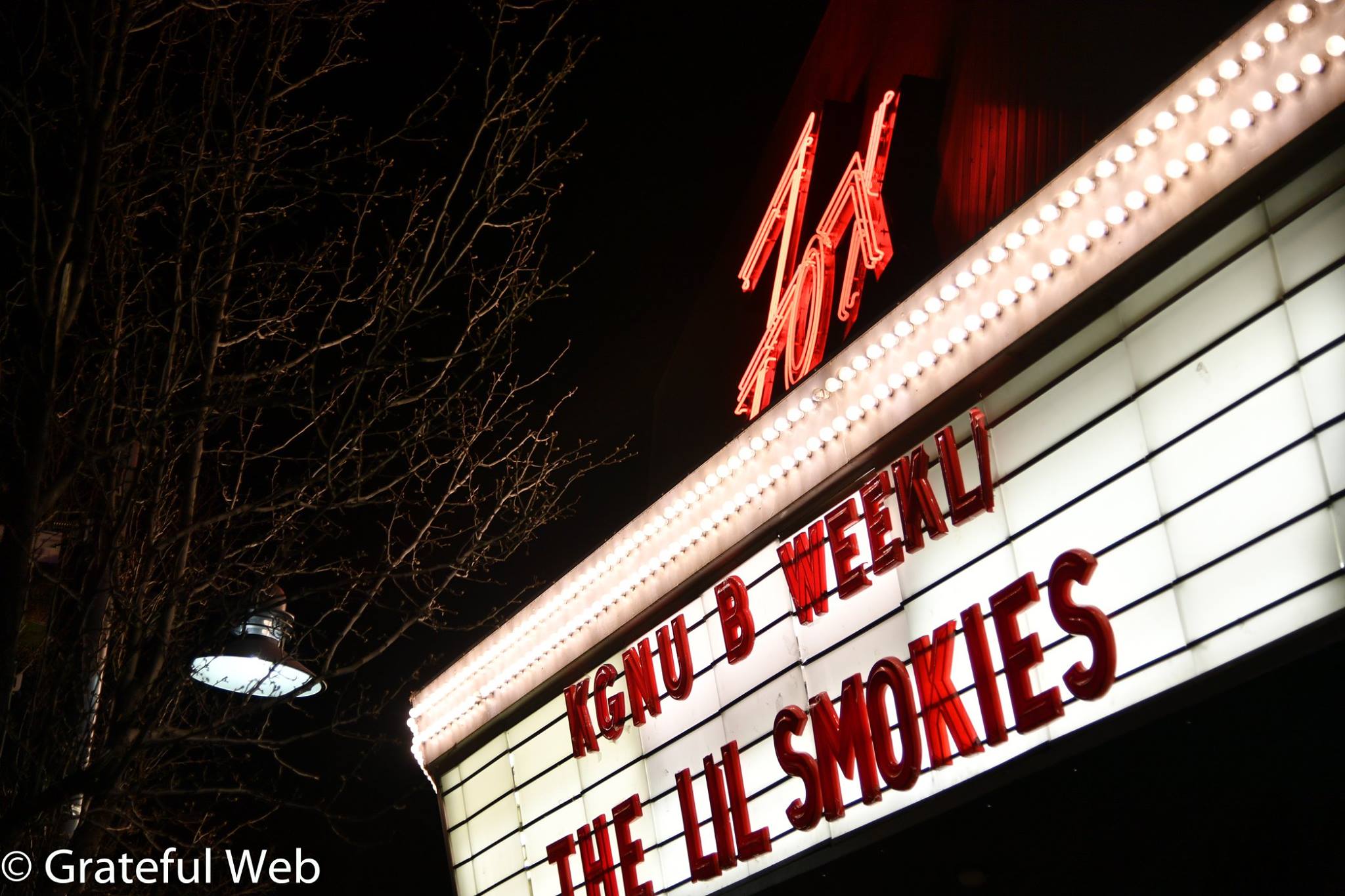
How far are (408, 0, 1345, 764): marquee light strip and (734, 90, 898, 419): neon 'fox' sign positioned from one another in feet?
5.92

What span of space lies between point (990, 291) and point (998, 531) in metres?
1.24

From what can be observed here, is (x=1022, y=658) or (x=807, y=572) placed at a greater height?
(x=807, y=572)

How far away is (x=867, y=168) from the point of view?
11.5 meters

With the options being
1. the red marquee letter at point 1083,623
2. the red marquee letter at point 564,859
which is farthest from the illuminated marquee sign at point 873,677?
the red marquee letter at point 564,859

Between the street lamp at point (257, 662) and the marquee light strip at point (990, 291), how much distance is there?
2.30 metres

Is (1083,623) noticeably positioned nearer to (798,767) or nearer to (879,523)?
(879,523)

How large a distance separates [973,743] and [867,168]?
5992mm

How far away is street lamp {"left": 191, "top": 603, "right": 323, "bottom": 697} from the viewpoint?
8906mm

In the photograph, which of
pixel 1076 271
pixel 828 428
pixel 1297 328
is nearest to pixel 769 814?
pixel 828 428

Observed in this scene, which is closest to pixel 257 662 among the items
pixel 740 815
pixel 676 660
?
pixel 676 660

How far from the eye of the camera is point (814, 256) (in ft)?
39.1

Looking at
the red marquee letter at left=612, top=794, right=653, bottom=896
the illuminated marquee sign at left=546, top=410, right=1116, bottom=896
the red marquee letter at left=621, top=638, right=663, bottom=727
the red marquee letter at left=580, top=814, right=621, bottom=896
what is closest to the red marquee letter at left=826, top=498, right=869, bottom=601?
the illuminated marquee sign at left=546, top=410, right=1116, bottom=896

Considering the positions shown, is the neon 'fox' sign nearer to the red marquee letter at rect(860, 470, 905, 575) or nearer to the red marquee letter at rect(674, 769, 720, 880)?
the red marquee letter at rect(860, 470, 905, 575)

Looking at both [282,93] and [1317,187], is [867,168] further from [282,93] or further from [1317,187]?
[1317,187]
